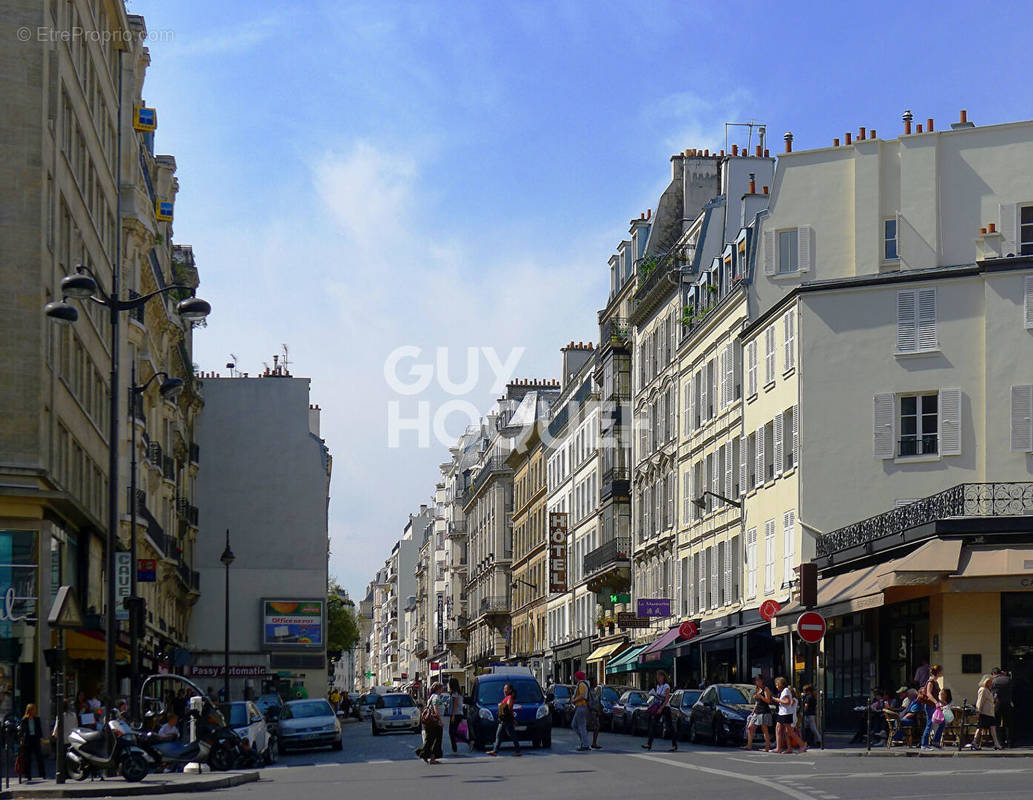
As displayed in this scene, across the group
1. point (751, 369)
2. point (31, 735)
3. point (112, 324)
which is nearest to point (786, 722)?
point (31, 735)

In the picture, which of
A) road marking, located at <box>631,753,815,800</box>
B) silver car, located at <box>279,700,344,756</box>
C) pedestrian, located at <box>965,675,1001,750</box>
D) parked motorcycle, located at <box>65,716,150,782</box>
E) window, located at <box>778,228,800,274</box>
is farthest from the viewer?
window, located at <box>778,228,800,274</box>

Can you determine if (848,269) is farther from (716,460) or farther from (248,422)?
(248,422)

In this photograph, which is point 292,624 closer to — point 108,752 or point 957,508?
point 957,508

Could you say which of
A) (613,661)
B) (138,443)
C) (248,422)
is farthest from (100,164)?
(248,422)

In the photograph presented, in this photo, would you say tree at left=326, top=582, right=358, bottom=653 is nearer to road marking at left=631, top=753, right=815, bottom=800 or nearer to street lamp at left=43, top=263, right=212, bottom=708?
street lamp at left=43, top=263, right=212, bottom=708

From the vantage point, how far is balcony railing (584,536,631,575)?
6875cm

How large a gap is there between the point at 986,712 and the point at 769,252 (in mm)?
20846

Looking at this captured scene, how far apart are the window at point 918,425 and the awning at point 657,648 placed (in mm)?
13996

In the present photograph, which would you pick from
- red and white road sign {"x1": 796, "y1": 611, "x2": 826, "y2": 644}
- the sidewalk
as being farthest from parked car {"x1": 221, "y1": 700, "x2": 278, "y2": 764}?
red and white road sign {"x1": 796, "y1": 611, "x2": 826, "y2": 644}

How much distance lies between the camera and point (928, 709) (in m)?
32.0

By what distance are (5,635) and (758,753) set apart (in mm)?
14752

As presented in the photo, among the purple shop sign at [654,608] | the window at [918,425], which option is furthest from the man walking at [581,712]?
the purple shop sign at [654,608]

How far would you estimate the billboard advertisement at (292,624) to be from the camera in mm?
80625

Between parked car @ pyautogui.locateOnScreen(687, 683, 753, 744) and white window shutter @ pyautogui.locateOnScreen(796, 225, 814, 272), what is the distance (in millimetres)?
14490
